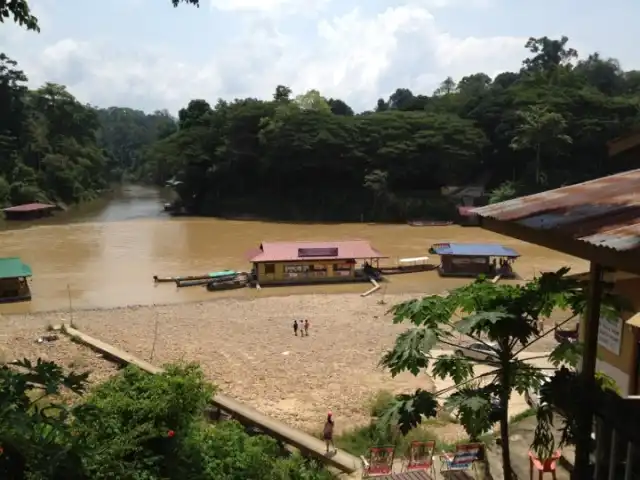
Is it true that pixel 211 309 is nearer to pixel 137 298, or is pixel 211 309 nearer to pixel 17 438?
pixel 137 298

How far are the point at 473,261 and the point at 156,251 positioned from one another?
21.0 metres

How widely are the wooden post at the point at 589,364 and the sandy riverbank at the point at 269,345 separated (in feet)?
37.1

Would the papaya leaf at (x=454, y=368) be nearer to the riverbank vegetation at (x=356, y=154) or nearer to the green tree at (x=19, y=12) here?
the green tree at (x=19, y=12)

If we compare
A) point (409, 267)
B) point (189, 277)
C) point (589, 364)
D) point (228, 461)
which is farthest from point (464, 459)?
point (409, 267)

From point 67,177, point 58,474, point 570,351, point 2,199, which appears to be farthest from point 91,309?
point 67,177

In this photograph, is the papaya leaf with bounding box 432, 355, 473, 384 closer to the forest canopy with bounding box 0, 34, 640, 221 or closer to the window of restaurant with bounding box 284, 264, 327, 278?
the window of restaurant with bounding box 284, 264, 327, 278

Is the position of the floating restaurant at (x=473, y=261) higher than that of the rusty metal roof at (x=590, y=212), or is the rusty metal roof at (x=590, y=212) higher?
the rusty metal roof at (x=590, y=212)

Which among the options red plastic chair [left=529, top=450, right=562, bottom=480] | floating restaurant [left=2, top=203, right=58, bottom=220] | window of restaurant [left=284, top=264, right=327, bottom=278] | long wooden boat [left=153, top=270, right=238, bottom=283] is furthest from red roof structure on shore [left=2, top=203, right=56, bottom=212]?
red plastic chair [left=529, top=450, right=562, bottom=480]

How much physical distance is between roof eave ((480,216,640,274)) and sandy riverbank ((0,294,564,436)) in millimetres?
11221

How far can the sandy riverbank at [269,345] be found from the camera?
1659 cm

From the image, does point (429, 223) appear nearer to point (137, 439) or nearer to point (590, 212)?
point (137, 439)

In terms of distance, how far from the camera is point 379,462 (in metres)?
10.9

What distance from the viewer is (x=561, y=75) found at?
68188 mm

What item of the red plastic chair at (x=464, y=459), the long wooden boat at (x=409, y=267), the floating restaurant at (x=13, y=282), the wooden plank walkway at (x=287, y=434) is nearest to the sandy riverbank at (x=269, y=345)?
the wooden plank walkway at (x=287, y=434)
